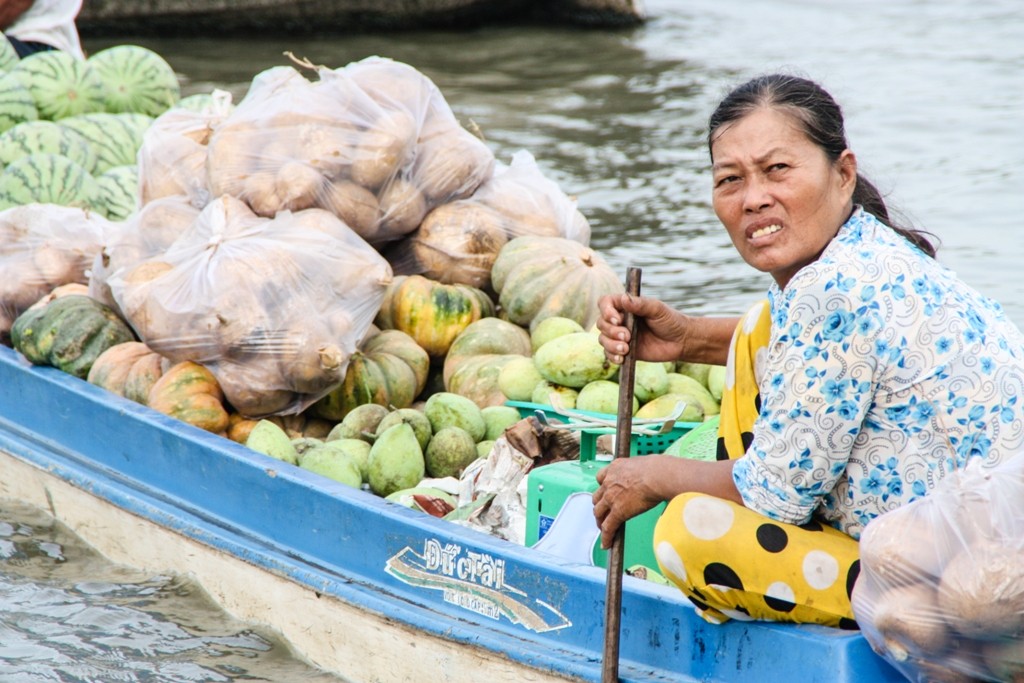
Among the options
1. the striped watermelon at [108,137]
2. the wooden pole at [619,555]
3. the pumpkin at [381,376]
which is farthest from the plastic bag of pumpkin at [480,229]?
the striped watermelon at [108,137]

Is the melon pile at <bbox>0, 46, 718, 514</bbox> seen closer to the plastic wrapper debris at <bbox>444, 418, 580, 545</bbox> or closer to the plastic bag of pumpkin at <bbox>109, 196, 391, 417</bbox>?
the plastic bag of pumpkin at <bbox>109, 196, 391, 417</bbox>

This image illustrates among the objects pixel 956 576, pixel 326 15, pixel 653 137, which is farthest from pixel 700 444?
pixel 326 15

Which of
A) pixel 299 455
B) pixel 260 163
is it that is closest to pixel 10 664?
pixel 299 455

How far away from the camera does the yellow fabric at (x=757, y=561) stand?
2225mm

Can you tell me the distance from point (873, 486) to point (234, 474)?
194cm

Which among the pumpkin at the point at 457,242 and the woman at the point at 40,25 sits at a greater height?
the woman at the point at 40,25

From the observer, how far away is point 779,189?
7.43ft

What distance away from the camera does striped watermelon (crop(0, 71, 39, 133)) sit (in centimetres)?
660

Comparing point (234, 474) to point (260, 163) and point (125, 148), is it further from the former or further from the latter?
point (125, 148)

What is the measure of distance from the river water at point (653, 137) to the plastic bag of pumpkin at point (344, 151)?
1350 millimetres

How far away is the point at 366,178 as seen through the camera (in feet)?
14.3

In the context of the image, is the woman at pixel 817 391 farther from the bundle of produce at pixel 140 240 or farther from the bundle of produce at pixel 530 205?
the bundle of produce at pixel 140 240

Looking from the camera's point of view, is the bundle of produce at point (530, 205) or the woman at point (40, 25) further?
the woman at point (40, 25)

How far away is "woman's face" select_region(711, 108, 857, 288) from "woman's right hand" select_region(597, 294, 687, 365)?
47 cm
